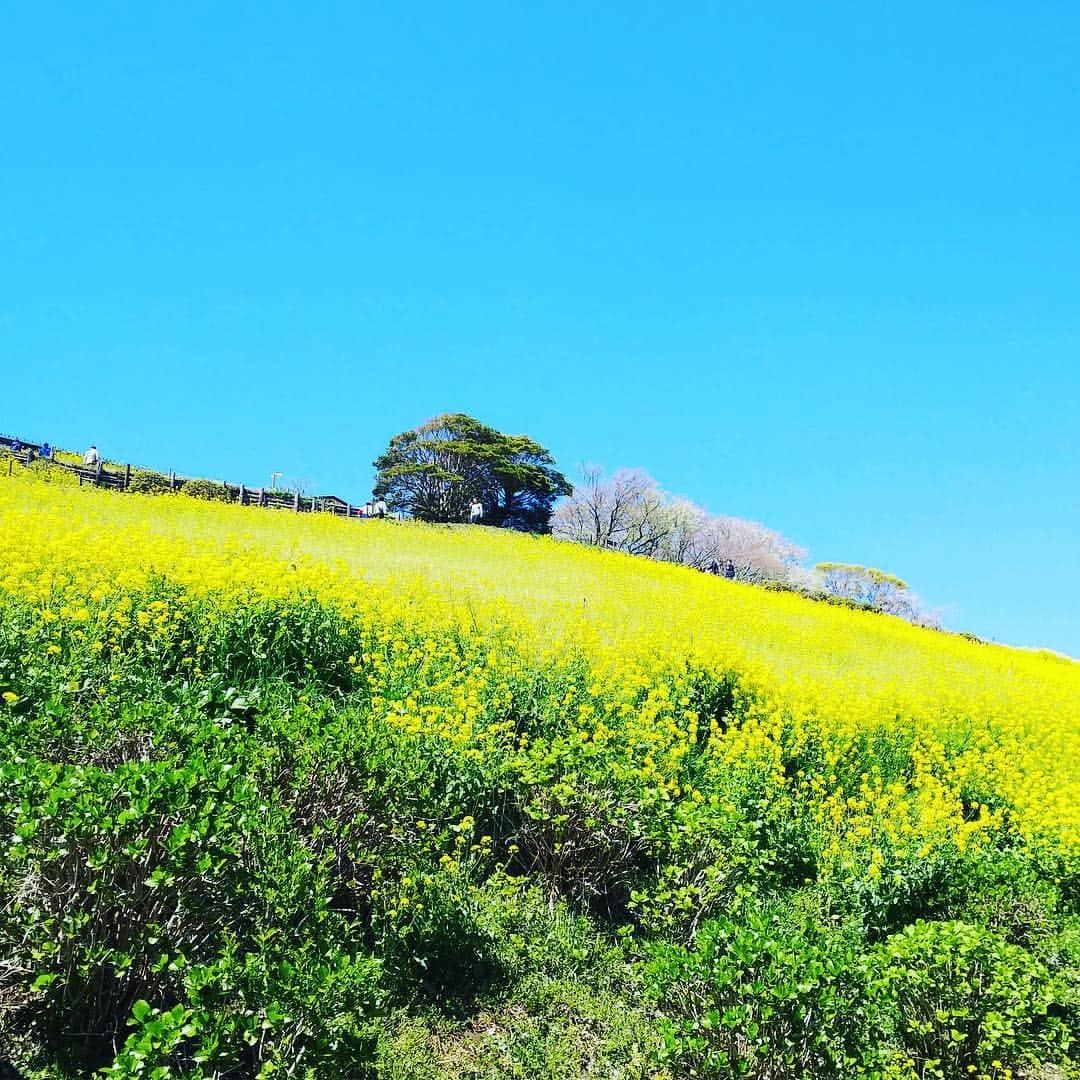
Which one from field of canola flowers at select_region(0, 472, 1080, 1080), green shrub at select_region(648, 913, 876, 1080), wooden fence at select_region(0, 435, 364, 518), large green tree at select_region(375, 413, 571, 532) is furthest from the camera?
large green tree at select_region(375, 413, 571, 532)

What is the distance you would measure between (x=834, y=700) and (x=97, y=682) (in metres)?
11.0

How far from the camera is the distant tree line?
158ft

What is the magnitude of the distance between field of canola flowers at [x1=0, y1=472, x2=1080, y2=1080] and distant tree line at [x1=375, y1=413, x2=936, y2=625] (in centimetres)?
2750

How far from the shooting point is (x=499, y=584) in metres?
17.4

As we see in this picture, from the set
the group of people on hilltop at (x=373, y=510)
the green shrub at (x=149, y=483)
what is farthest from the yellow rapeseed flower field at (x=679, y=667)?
the group of people on hilltop at (x=373, y=510)

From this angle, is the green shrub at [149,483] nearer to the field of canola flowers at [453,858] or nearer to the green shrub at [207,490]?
the green shrub at [207,490]

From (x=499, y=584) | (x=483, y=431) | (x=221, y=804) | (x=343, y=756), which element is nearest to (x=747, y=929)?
(x=343, y=756)

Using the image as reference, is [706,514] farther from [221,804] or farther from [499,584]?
[221,804]

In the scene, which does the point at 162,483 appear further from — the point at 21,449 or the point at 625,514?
the point at 625,514

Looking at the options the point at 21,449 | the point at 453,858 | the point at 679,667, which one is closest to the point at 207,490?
the point at 21,449

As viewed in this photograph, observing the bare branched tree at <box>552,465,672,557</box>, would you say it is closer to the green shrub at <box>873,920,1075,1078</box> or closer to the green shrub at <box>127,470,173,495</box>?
the green shrub at <box>127,470,173,495</box>

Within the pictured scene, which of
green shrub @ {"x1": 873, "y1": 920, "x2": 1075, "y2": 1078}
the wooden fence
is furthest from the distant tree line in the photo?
green shrub @ {"x1": 873, "y1": 920, "x2": 1075, "y2": 1078}

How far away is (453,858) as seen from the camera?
618 cm

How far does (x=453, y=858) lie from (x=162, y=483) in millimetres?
30465
